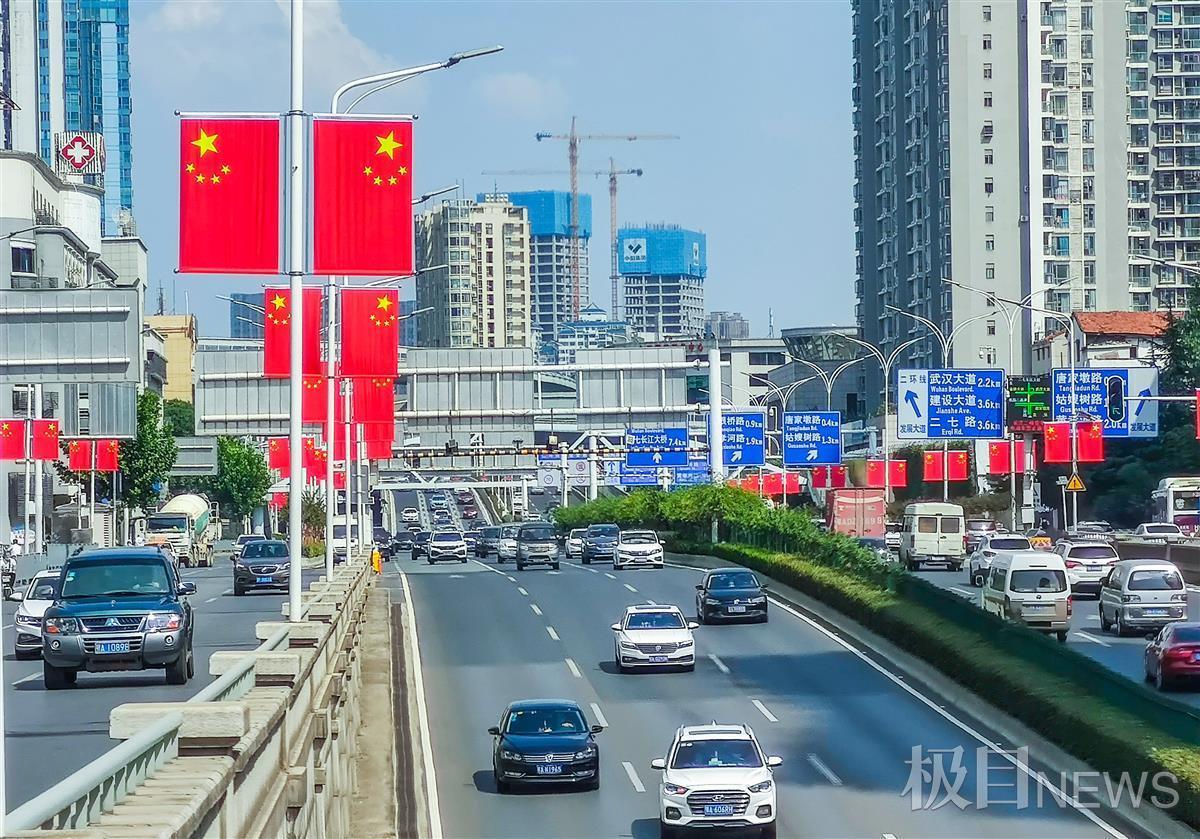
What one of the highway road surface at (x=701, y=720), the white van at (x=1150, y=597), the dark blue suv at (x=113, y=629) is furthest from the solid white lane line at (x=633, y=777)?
the white van at (x=1150, y=597)

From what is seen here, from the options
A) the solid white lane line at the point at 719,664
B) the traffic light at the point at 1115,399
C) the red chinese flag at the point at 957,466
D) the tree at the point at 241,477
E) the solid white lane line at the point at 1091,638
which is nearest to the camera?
the solid white lane line at the point at 719,664

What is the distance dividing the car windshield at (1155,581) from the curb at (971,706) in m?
6.67

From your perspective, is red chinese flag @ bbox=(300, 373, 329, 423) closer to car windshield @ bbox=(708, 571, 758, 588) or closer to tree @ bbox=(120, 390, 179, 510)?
car windshield @ bbox=(708, 571, 758, 588)

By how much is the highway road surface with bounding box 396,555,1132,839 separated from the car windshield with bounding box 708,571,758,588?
126cm

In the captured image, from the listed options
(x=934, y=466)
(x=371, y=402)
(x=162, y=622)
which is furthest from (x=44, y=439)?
(x=934, y=466)

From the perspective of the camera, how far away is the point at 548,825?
27.2 meters

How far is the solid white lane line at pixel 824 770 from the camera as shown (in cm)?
2983

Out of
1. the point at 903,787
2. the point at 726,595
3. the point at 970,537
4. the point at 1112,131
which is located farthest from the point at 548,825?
the point at 1112,131

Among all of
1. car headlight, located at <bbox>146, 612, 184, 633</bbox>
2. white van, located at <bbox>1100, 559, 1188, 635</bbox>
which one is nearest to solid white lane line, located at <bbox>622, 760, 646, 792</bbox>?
car headlight, located at <bbox>146, 612, 184, 633</bbox>

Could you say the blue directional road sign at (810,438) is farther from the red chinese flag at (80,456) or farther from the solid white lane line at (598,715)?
the solid white lane line at (598,715)

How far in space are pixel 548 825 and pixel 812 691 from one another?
45.1 feet

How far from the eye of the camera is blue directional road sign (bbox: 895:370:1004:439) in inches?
2480

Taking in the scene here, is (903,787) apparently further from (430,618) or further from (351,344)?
(430,618)

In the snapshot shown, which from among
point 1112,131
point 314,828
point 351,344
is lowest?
point 314,828
